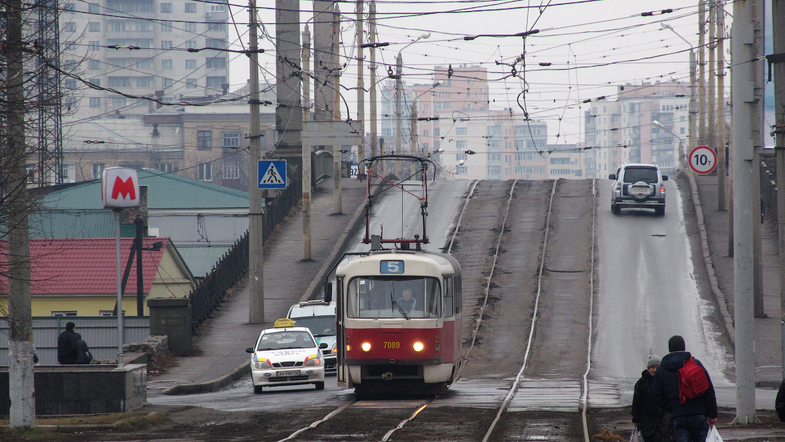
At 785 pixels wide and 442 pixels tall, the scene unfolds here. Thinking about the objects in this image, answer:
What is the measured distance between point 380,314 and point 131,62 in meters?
155

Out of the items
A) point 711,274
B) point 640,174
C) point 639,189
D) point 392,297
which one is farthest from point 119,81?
point 392,297

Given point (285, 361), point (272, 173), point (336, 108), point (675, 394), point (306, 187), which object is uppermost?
point (336, 108)

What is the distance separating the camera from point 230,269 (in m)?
33.3

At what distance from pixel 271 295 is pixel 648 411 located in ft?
75.1

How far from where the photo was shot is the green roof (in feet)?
166

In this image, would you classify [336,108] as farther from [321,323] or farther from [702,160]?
[321,323]

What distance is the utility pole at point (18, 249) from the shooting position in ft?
43.4

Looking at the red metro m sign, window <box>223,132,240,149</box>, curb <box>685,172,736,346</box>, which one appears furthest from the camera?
window <box>223,132,240,149</box>

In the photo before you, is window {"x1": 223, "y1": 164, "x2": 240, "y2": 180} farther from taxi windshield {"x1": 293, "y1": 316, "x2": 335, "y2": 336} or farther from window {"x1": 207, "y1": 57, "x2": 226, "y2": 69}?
taxi windshield {"x1": 293, "y1": 316, "x2": 335, "y2": 336}

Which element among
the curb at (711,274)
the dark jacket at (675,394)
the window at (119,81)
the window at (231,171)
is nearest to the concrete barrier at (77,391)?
the dark jacket at (675,394)

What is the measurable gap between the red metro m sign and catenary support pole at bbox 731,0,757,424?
962 cm

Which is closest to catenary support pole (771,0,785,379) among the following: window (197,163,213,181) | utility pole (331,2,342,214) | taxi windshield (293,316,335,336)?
taxi windshield (293,316,335,336)

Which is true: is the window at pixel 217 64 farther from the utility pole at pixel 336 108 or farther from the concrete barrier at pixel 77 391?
the concrete barrier at pixel 77 391

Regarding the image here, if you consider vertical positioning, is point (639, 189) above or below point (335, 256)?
above
